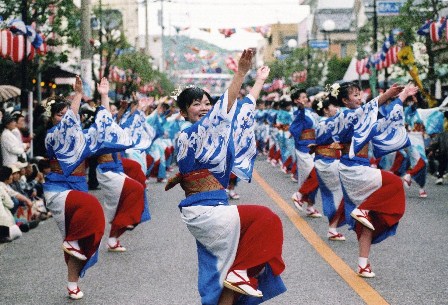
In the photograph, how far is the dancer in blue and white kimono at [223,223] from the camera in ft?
16.1

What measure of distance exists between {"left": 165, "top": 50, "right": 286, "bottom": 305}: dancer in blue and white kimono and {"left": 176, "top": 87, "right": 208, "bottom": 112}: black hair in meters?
0.24

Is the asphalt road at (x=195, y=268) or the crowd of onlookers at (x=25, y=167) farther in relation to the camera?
the crowd of onlookers at (x=25, y=167)

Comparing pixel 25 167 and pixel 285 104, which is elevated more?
pixel 285 104

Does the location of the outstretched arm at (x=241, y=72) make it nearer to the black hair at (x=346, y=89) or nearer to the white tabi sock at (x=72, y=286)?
the white tabi sock at (x=72, y=286)

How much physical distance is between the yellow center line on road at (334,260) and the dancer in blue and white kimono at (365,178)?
0.21 meters

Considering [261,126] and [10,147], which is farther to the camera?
[261,126]

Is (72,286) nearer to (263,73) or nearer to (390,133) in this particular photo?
(263,73)

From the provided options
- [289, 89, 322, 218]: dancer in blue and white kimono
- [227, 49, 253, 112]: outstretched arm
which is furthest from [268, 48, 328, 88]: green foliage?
[227, 49, 253, 112]: outstretched arm

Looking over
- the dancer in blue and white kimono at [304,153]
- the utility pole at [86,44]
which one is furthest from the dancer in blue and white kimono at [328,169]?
the utility pole at [86,44]

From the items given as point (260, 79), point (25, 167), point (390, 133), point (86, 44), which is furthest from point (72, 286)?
point (86, 44)

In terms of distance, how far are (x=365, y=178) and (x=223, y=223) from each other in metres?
3.38

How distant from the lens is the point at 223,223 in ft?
16.2

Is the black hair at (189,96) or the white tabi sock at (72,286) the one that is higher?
the black hair at (189,96)

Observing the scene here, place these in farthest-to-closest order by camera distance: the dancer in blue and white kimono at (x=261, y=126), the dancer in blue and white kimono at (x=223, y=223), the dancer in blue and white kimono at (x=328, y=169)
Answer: the dancer in blue and white kimono at (x=261, y=126) → the dancer in blue and white kimono at (x=328, y=169) → the dancer in blue and white kimono at (x=223, y=223)
